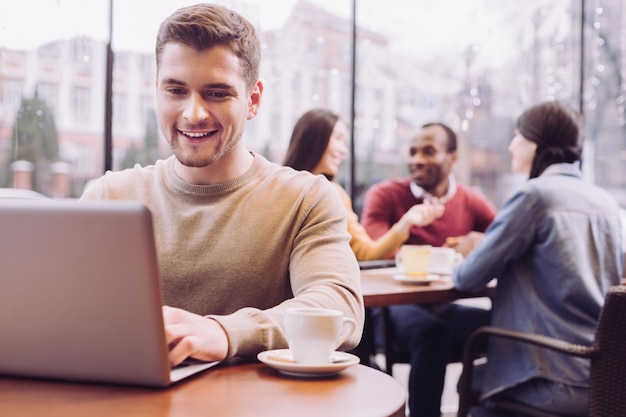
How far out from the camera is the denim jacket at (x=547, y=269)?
7.89ft

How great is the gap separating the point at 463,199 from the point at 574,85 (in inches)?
71.6

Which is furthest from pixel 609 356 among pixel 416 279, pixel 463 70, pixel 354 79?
pixel 463 70

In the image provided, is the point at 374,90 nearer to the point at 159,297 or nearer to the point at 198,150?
the point at 198,150

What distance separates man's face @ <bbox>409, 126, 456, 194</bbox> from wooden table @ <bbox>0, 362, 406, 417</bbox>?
9.33ft

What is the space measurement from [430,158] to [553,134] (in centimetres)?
116

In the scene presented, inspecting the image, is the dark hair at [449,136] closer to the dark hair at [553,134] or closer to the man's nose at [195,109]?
the dark hair at [553,134]

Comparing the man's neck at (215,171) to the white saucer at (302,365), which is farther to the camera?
the man's neck at (215,171)

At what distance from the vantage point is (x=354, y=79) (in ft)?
14.8

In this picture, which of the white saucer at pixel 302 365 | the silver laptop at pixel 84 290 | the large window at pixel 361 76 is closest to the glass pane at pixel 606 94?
the large window at pixel 361 76

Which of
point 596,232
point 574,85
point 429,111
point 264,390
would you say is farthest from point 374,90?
point 264,390

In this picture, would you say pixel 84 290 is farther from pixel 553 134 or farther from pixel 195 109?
pixel 553 134

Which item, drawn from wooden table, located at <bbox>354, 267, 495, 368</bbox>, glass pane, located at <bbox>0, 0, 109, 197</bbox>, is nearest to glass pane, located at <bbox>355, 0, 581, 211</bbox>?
glass pane, located at <bbox>0, 0, 109, 197</bbox>

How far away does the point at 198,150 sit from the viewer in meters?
1.51

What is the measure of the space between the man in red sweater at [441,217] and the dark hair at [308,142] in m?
0.47
